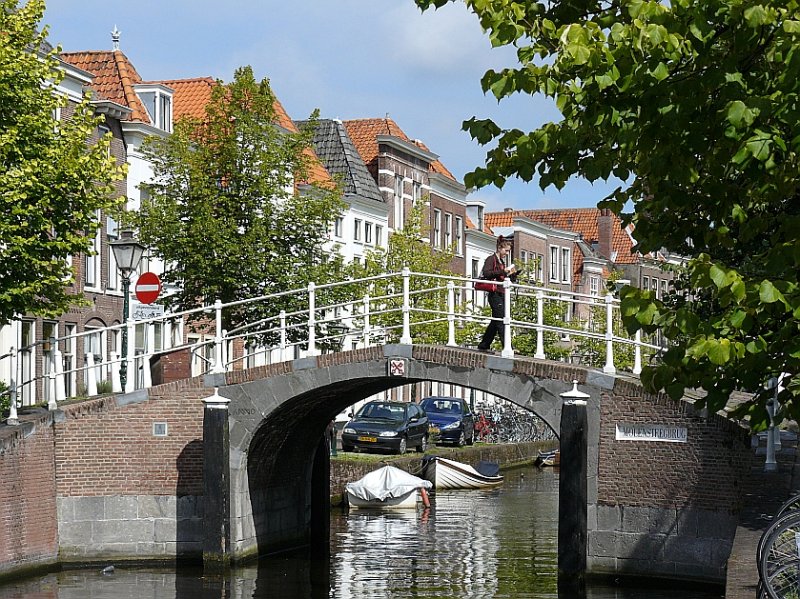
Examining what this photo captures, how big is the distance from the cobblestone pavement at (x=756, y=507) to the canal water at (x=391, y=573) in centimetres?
→ 186

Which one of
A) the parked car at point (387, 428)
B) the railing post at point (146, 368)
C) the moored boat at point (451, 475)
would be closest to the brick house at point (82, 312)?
the parked car at point (387, 428)

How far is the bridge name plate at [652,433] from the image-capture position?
18.8 metres

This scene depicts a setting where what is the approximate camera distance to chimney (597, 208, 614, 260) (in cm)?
7662

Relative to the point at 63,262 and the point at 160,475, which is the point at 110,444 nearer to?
the point at 160,475

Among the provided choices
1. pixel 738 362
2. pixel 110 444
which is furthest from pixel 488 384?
pixel 738 362

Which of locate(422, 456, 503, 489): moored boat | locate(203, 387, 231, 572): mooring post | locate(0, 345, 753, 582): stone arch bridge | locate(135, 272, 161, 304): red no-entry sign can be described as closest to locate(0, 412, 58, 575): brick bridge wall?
locate(0, 345, 753, 582): stone arch bridge

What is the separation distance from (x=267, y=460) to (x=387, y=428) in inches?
469

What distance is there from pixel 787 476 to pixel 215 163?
12.9m

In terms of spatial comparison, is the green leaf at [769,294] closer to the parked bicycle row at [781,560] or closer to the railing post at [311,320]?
the parked bicycle row at [781,560]

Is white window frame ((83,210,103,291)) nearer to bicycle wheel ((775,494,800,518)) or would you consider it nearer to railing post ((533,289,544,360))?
railing post ((533,289,544,360))

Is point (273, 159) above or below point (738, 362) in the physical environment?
above

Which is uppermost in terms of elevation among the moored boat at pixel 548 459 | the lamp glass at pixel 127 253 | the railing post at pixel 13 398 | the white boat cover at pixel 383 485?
the lamp glass at pixel 127 253

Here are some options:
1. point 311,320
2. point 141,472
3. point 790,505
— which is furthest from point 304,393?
point 790,505

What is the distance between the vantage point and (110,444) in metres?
20.9
